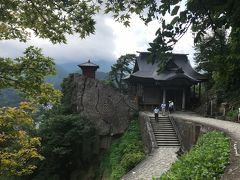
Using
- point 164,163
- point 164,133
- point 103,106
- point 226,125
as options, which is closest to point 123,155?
point 164,133

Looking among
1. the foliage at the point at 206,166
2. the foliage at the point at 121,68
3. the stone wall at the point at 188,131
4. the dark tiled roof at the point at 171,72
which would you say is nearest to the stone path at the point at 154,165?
the stone wall at the point at 188,131

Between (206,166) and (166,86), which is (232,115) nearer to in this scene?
(166,86)

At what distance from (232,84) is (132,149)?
21082 millimetres

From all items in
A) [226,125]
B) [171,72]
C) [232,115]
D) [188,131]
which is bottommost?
[188,131]

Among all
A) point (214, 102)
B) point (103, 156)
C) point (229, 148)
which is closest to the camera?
point (229, 148)

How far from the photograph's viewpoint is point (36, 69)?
10.0m

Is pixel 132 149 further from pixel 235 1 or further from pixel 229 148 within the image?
pixel 235 1

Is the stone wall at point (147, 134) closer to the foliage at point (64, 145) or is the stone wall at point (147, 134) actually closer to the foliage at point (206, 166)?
the foliage at point (64, 145)

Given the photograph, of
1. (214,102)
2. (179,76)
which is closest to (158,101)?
(179,76)

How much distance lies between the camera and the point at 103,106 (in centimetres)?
3133

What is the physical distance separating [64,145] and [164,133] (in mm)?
7647

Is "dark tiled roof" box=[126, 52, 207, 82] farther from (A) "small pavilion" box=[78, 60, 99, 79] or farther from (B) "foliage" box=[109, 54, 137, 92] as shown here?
(B) "foliage" box=[109, 54, 137, 92]

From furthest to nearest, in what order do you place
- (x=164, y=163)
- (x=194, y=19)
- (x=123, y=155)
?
1. (x=123, y=155)
2. (x=164, y=163)
3. (x=194, y=19)

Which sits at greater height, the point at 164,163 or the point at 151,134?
the point at 151,134
